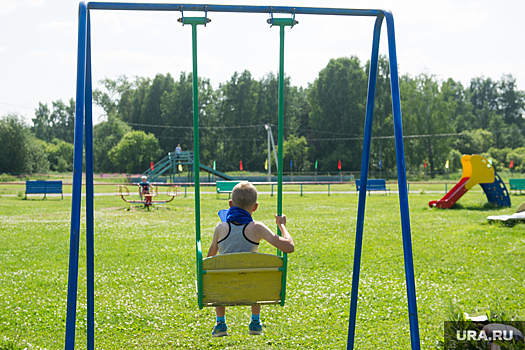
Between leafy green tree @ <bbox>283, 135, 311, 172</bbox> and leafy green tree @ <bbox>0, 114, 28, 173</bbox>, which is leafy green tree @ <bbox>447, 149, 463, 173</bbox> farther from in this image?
leafy green tree @ <bbox>0, 114, 28, 173</bbox>

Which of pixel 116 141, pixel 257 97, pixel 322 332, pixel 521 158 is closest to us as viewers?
pixel 322 332

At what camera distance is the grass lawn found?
450 centimetres

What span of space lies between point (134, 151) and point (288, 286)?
2464 inches

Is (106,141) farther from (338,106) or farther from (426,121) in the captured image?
(426,121)

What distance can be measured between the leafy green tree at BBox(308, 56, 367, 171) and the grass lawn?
61935 mm

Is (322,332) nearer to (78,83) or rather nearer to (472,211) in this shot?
(78,83)

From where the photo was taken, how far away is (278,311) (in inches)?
209

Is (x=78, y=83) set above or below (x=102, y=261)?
above

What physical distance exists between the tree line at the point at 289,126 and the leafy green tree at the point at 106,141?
0.17m

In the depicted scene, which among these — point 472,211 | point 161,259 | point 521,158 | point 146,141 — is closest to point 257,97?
point 146,141

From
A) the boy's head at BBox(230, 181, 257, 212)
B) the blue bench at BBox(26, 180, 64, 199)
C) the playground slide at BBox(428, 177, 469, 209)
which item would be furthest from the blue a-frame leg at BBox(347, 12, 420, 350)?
the blue bench at BBox(26, 180, 64, 199)

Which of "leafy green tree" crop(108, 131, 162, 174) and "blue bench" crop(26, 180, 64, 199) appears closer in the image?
"blue bench" crop(26, 180, 64, 199)

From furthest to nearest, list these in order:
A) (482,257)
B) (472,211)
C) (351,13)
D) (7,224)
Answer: (472,211) < (7,224) < (482,257) < (351,13)

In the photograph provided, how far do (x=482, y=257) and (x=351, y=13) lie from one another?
6.39 meters
